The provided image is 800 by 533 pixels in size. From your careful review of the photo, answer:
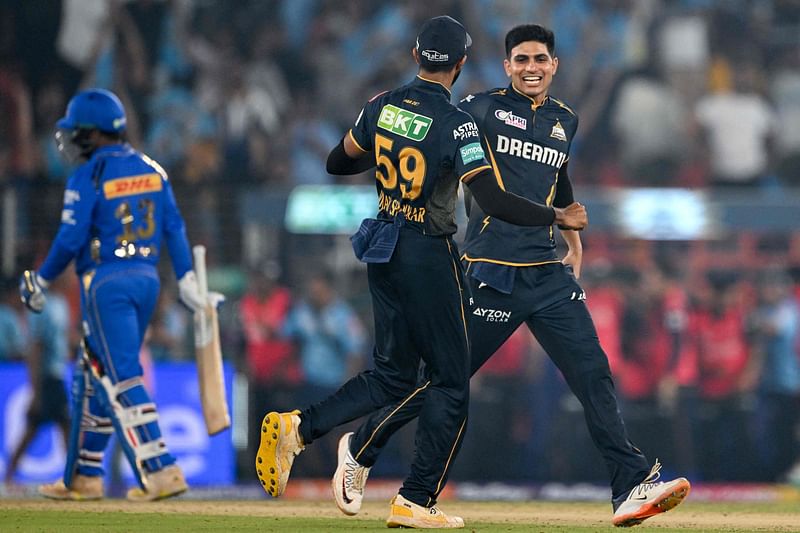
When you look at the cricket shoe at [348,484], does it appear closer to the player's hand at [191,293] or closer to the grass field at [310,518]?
the grass field at [310,518]

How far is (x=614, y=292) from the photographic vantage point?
13219mm

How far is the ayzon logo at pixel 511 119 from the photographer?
6746 millimetres

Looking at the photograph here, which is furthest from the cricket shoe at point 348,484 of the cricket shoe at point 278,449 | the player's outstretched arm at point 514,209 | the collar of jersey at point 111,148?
the collar of jersey at point 111,148

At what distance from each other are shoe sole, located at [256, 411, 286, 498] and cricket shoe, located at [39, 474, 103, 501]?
199cm

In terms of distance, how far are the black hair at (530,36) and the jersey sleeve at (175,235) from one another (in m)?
2.24

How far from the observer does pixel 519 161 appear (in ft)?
22.0

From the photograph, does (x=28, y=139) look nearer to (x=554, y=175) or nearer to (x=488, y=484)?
(x=488, y=484)

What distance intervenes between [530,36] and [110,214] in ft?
8.31

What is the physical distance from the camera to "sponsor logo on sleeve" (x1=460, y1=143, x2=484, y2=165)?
6.08m

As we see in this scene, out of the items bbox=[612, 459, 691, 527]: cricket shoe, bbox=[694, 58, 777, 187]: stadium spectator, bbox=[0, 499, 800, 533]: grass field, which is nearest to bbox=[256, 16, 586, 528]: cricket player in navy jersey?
bbox=[0, 499, 800, 533]: grass field

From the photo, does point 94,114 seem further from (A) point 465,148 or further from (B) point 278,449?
(A) point 465,148

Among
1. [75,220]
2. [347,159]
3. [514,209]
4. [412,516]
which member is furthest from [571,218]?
[75,220]

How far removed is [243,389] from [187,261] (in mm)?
4296

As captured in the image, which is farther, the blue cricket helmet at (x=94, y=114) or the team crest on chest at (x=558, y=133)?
the blue cricket helmet at (x=94, y=114)
